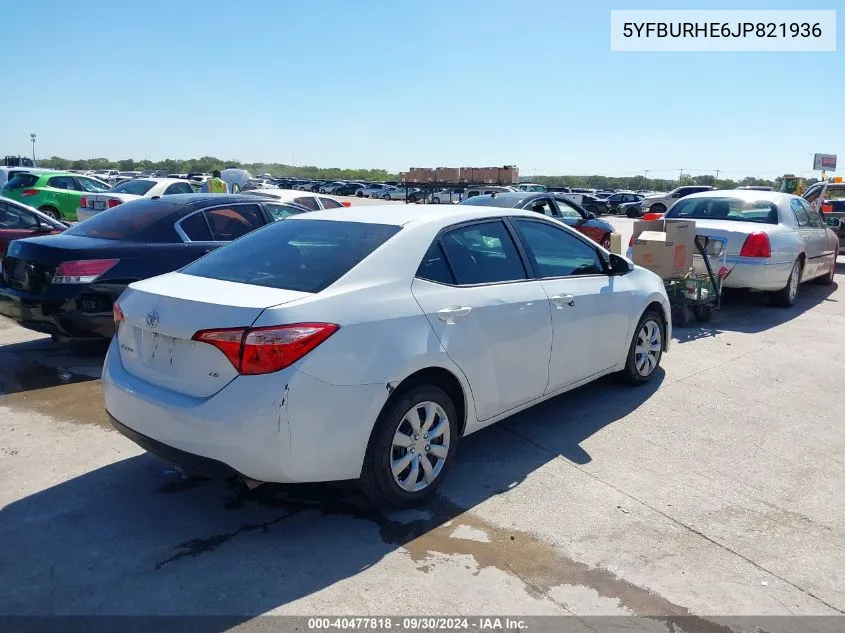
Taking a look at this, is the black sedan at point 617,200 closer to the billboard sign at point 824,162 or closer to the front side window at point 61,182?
the billboard sign at point 824,162

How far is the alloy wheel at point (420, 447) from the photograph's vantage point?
11.8 ft

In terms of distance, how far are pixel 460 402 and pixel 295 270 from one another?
120cm

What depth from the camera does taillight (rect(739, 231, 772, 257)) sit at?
28.5 ft

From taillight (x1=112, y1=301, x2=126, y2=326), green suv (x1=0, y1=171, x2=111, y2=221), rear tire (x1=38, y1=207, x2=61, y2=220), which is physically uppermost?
green suv (x1=0, y1=171, x2=111, y2=221)

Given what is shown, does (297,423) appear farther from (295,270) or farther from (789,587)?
(789,587)

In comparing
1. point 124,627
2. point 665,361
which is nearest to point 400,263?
point 124,627

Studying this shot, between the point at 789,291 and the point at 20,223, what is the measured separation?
10286mm

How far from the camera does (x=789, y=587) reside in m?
3.11

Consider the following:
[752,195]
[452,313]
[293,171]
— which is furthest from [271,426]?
[293,171]

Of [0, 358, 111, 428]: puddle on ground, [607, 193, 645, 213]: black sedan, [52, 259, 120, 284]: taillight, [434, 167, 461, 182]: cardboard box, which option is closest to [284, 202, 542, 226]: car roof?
[0, 358, 111, 428]: puddle on ground

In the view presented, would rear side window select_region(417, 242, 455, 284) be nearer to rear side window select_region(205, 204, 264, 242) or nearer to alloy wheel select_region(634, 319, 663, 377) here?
alloy wheel select_region(634, 319, 663, 377)

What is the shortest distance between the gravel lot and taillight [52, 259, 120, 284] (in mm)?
972

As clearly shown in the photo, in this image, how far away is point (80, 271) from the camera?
5.82 meters

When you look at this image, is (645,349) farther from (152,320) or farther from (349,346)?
(152,320)
